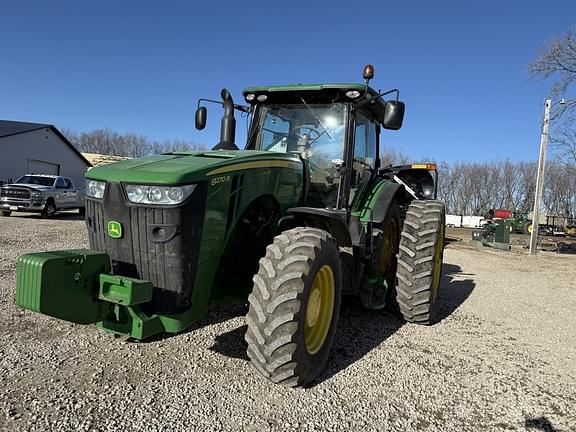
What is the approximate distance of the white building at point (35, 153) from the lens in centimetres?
2556

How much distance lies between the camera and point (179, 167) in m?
3.02

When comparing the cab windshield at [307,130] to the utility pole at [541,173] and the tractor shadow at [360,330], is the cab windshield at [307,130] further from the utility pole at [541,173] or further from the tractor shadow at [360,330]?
the utility pole at [541,173]

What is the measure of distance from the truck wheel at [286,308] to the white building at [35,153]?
84.0ft

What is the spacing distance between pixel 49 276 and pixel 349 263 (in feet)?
8.36

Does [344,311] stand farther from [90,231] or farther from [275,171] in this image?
[90,231]

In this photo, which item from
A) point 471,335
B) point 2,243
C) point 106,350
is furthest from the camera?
point 2,243

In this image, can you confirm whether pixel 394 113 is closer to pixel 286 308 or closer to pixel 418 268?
pixel 418 268

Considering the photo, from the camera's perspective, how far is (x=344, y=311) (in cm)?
524

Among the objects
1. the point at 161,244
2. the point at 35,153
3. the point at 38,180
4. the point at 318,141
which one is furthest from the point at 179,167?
the point at 35,153

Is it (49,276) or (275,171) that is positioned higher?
(275,171)

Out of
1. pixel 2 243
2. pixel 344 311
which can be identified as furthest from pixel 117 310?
pixel 2 243

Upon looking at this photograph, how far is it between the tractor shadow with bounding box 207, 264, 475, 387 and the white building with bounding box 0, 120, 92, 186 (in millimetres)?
24284

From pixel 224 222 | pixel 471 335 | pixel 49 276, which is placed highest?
pixel 224 222

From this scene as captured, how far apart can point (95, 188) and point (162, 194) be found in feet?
2.03
